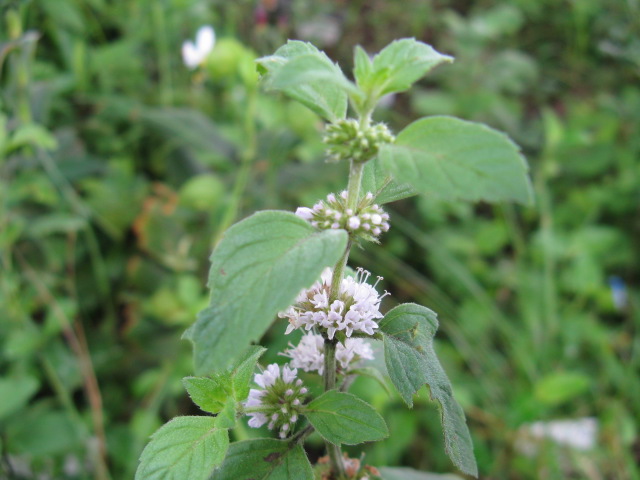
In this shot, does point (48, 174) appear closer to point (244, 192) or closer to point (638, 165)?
point (244, 192)

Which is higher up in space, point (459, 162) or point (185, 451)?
point (459, 162)

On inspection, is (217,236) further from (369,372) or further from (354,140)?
(354,140)

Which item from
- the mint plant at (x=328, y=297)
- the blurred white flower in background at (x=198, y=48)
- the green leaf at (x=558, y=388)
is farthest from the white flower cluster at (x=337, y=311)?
the blurred white flower in background at (x=198, y=48)

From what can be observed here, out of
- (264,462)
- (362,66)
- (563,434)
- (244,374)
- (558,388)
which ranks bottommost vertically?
(563,434)

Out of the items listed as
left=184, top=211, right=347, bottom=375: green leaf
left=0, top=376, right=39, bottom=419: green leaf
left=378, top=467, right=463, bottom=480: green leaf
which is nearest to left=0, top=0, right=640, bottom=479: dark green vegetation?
left=0, top=376, right=39, bottom=419: green leaf

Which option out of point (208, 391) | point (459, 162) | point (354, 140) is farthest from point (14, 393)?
point (459, 162)

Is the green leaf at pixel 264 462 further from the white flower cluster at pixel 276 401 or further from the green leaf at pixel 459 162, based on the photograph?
the green leaf at pixel 459 162
